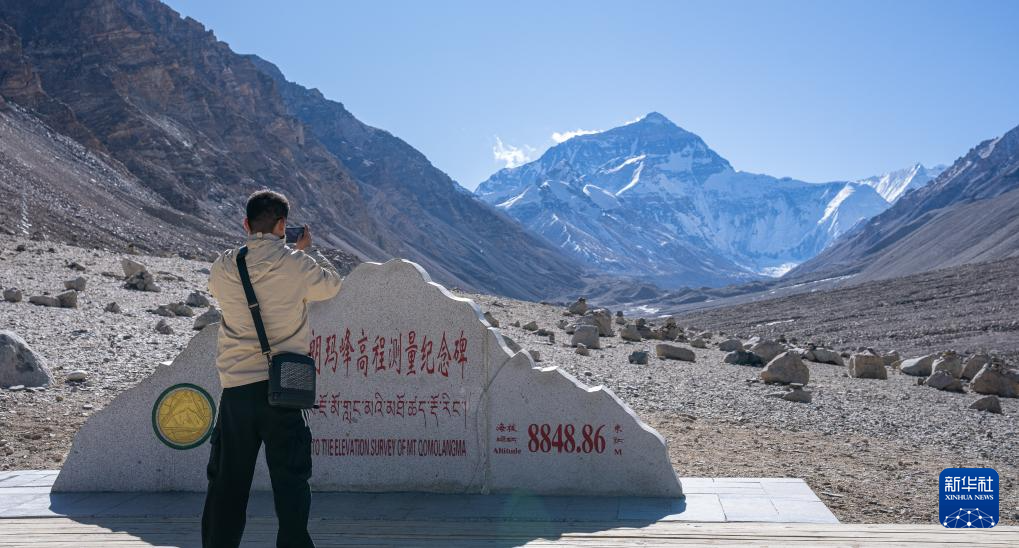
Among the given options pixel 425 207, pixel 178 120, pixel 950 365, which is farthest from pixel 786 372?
pixel 425 207

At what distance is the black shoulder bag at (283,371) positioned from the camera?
448 cm

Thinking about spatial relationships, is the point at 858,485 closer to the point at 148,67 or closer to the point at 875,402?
the point at 875,402

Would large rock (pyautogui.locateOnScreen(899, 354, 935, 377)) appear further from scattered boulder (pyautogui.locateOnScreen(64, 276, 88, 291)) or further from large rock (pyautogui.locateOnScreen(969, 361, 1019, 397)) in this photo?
scattered boulder (pyautogui.locateOnScreen(64, 276, 88, 291))

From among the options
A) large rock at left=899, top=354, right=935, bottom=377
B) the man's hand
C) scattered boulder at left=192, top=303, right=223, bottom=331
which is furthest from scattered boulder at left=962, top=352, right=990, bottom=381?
the man's hand

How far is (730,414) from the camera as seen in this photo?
517 inches

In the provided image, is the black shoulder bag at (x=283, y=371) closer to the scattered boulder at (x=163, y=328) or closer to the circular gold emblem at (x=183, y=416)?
the circular gold emblem at (x=183, y=416)

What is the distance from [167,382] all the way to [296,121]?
395 ft

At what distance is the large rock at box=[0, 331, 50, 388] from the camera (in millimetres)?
A: 11852

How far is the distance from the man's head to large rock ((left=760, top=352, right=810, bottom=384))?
1398cm

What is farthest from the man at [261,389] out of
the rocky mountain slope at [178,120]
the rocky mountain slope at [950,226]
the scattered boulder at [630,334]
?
the rocky mountain slope at [950,226]

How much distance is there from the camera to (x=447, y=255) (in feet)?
497

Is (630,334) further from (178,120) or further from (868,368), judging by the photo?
(178,120)

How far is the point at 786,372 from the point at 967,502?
1088 cm

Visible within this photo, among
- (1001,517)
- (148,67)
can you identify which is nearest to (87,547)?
(1001,517)
